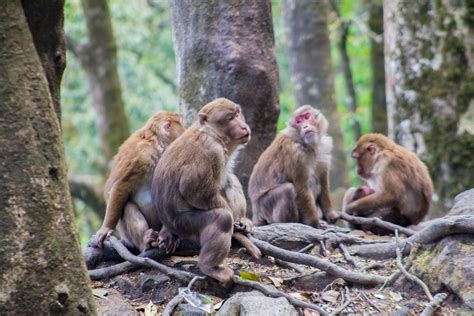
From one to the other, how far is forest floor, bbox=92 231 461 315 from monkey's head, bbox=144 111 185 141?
1223 millimetres

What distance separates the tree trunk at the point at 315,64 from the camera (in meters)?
13.5

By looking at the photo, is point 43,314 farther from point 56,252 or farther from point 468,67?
point 468,67

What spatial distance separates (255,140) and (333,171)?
499cm

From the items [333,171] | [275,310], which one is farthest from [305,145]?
[333,171]

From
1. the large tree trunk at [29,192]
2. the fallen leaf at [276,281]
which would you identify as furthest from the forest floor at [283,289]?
the large tree trunk at [29,192]

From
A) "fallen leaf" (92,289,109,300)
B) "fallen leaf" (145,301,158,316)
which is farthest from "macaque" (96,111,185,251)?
"fallen leaf" (145,301,158,316)

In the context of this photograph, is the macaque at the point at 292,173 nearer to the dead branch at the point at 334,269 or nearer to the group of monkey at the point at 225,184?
the group of monkey at the point at 225,184

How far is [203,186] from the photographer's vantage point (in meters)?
5.79

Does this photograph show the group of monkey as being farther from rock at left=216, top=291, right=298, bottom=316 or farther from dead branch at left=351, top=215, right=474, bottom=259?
dead branch at left=351, top=215, right=474, bottom=259

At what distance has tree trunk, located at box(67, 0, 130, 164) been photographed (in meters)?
13.4

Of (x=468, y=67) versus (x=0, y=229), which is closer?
(x=0, y=229)

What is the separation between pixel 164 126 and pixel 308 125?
196cm

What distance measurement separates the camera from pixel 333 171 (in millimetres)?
13758

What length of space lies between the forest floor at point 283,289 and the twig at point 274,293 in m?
0.06
